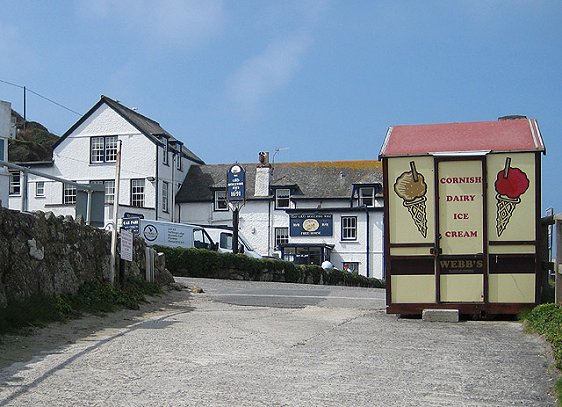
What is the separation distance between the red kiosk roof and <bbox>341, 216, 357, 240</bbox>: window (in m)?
38.1

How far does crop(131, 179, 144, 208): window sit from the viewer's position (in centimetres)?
5141

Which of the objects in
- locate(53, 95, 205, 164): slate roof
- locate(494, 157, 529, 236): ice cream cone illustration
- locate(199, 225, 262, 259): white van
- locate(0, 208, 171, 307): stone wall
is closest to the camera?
locate(0, 208, 171, 307): stone wall

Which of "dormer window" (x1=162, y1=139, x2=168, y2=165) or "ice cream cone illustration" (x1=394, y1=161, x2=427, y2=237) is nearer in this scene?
"ice cream cone illustration" (x1=394, y1=161, x2=427, y2=237)

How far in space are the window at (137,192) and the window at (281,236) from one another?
940 cm

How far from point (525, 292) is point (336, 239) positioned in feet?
130

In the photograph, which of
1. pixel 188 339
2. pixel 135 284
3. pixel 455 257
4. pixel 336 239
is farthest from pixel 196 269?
pixel 336 239

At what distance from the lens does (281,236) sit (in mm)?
53000

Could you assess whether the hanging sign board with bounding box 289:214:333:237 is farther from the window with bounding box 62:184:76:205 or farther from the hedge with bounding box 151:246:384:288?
the window with bounding box 62:184:76:205

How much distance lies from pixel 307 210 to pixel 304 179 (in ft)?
9.50

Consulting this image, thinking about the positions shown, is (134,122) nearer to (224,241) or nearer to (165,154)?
(165,154)

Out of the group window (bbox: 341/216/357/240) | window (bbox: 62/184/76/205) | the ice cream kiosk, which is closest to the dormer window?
window (bbox: 341/216/357/240)

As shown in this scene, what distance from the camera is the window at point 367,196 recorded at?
51875mm

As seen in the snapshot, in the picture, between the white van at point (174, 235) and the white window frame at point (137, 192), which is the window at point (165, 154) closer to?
the white window frame at point (137, 192)

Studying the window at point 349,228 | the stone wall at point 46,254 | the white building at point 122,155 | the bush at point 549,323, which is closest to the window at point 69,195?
the stone wall at point 46,254
